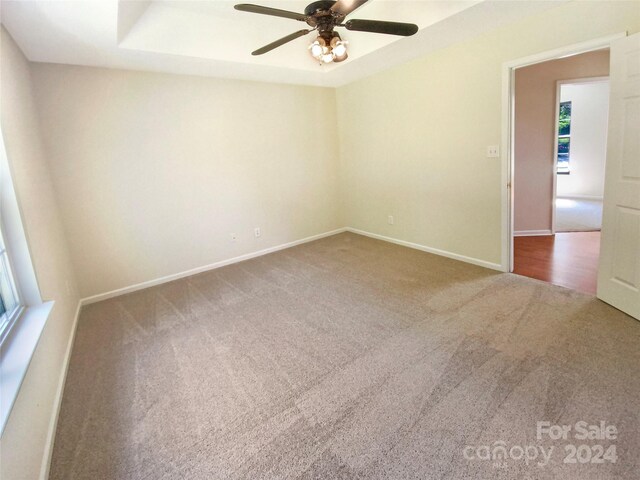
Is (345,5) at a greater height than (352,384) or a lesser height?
greater

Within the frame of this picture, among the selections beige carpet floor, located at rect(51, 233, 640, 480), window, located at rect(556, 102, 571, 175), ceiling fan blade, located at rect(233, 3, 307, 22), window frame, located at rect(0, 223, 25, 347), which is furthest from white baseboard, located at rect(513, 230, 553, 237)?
window frame, located at rect(0, 223, 25, 347)

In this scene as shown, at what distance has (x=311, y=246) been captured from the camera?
191 inches

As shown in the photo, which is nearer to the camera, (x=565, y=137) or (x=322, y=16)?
(x=322, y=16)

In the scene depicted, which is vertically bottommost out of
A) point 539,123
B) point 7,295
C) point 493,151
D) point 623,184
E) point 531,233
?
point 531,233

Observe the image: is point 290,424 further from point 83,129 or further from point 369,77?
point 369,77

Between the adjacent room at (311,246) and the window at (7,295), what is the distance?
19 millimetres

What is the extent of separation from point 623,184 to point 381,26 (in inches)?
80.2

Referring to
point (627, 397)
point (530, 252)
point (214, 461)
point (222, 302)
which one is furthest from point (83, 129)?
point (530, 252)

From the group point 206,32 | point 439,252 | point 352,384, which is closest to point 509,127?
point 439,252

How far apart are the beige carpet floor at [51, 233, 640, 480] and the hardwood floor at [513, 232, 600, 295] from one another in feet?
0.89

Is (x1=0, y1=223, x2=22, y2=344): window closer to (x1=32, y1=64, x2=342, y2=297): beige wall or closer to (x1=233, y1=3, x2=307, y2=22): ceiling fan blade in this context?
(x1=32, y1=64, x2=342, y2=297): beige wall

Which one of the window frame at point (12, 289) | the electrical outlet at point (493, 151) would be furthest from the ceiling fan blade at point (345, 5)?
the window frame at point (12, 289)

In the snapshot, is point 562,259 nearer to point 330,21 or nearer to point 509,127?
point 509,127

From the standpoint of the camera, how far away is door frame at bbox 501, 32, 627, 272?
2.69 m
